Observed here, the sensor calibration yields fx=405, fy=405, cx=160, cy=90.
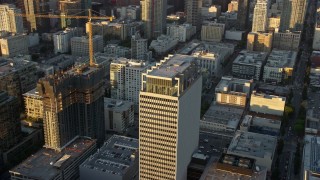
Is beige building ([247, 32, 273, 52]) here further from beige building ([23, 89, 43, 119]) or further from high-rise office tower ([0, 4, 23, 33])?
high-rise office tower ([0, 4, 23, 33])

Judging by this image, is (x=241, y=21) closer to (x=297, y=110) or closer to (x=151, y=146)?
(x=297, y=110)

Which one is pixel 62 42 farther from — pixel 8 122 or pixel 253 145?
pixel 253 145

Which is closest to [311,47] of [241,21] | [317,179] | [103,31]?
[241,21]

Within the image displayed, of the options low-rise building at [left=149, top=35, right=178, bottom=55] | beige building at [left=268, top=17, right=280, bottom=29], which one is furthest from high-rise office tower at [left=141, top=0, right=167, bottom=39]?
beige building at [left=268, top=17, right=280, bottom=29]

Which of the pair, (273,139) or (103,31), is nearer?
(273,139)

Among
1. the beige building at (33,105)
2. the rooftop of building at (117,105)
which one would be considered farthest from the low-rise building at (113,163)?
the beige building at (33,105)

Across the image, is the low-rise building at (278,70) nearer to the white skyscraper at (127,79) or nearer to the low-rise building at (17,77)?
the white skyscraper at (127,79)
